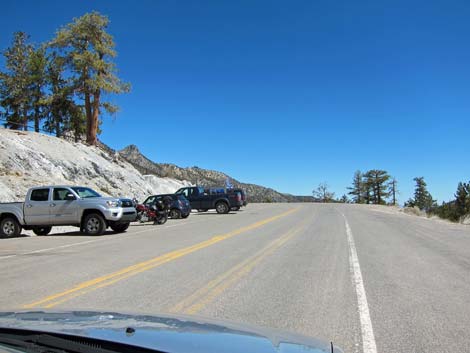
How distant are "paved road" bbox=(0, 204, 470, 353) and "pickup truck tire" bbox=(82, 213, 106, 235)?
3.76 metres

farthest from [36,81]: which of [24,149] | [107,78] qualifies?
[24,149]

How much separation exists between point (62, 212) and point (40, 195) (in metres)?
1.27

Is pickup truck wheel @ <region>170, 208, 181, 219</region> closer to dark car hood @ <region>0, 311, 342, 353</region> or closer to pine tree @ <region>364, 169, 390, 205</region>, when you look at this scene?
dark car hood @ <region>0, 311, 342, 353</region>

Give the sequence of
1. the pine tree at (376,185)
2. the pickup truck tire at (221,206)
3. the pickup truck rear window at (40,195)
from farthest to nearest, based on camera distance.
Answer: the pine tree at (376,185) → the pickup truck tire at (221,206) → the pickup truck rear window at (40,195)

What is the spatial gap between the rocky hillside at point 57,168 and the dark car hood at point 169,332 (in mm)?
23429

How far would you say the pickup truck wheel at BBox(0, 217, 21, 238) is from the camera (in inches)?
706

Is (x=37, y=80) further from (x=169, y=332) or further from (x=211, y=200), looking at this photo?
(x=169, y=332)

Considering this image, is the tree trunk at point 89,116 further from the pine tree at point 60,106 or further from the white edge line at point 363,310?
the white edge line at point 363,310

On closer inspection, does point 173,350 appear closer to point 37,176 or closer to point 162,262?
point 162,262

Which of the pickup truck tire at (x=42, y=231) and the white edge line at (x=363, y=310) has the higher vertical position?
the pickup truck tire at (x=42, y=231)

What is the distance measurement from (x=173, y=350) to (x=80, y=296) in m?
4.98

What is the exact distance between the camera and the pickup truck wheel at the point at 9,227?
1792 cm

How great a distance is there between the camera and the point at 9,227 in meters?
18.0

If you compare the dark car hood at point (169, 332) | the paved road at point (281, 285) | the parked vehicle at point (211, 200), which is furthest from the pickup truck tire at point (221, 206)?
the dark car hood at point (169, 332)
